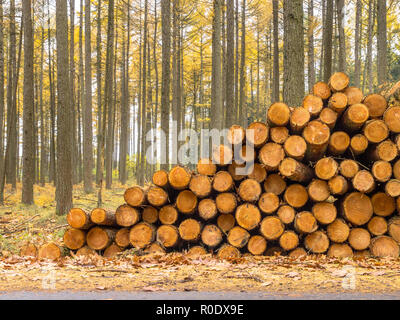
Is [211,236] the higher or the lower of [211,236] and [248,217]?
the lower

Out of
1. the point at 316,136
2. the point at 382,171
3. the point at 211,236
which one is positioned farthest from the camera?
the point at 211,236

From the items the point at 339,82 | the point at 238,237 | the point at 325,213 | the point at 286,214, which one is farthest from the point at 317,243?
the point at 339,82

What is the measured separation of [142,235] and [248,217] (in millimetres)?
1738

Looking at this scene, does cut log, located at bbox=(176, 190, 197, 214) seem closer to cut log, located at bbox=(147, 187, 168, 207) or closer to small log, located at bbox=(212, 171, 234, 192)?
cut log, located at bbox=(147, 187, 168, 207)

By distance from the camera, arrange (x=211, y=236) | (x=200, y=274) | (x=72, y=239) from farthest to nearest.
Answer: (x=72, y=239) < (x=211, y=236) < (x=200, y=274)

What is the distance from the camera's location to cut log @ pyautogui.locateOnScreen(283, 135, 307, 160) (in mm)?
5770

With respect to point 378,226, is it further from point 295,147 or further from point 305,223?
point 295,147

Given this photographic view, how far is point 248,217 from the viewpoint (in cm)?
586

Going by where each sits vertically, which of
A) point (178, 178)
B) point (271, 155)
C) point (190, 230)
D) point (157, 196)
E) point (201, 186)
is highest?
point (271, 155)

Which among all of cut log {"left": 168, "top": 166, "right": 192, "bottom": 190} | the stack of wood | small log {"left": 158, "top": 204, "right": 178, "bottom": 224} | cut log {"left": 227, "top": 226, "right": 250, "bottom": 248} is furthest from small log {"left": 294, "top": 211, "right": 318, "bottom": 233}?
small log {"left": 158, "top": 204, "right": 178, "bottom": 224}

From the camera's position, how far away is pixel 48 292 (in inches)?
153

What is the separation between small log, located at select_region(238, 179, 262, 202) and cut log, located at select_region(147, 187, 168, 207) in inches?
50.0

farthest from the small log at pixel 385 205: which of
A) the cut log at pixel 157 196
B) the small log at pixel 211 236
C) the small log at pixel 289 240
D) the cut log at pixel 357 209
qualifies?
the cut log at pixel 157 196

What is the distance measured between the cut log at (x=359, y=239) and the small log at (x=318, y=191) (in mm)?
745
